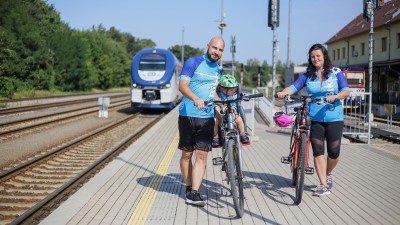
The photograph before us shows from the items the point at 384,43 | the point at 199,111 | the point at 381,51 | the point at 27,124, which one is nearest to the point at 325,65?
the point at 199,111

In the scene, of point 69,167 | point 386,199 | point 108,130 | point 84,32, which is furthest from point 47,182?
point 84,32

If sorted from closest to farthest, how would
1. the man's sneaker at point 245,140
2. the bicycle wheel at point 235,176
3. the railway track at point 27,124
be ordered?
1. the bicycle wheel at point 235,176
2. the man's sneaker at point 245,140
3. the railway track at point 27,124

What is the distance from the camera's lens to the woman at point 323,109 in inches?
234

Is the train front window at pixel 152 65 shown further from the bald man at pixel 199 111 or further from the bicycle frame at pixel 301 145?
the bald man at pixel 199 111

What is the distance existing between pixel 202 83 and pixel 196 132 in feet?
1.95

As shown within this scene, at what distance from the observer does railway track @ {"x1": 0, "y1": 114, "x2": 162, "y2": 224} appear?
5607 millimetres

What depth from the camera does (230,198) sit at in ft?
19.5

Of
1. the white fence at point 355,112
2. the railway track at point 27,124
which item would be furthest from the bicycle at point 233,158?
the railway track at point 27,124

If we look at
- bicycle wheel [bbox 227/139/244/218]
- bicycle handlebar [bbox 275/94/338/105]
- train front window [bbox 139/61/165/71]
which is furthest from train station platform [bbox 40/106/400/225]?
train front window [bbox 139/61/165/71]

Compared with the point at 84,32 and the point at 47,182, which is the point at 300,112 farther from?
the point at 84,32

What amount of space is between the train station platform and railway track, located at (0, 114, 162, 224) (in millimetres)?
314

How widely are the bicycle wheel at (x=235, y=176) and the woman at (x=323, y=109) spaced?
121 cm

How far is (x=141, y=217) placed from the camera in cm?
502

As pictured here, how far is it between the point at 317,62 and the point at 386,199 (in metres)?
1.97
